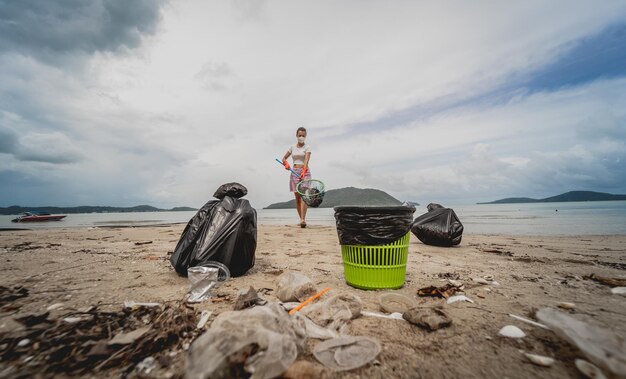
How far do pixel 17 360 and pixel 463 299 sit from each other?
8.43 feet

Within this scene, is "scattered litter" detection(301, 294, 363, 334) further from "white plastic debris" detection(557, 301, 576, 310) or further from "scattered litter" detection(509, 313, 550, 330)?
"white plastic debris" detection(557, 301, 576, 310)

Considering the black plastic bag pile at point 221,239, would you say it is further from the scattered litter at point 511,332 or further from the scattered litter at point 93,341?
the scattered litter at point 511,332

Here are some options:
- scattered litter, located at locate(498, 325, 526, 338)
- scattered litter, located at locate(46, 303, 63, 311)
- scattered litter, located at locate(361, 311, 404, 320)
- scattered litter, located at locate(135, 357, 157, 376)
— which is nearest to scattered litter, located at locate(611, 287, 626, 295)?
scattered litter, located at locate(498, 325, 526, 338)

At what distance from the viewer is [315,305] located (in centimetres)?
161

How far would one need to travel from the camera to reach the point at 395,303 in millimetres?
1850

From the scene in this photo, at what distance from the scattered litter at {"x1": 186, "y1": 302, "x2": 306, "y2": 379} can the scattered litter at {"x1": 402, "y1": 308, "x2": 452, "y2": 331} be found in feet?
2.29

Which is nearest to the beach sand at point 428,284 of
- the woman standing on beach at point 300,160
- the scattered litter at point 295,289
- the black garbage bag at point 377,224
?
the scattered litter at point 295,289

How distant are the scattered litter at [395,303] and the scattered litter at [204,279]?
1345 millimetres

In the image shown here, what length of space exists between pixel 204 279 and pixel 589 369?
7.61 feet

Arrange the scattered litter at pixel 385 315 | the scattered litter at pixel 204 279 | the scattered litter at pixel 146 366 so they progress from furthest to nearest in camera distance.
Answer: the scattered litter at pixel 204 279 < the scattered litter at pixel 385 315 < the scattered litter at pixel 146 366

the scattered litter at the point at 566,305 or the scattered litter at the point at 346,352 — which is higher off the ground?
the scattered litter at the point at 566,305

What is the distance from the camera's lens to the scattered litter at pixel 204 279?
1938 millimetres

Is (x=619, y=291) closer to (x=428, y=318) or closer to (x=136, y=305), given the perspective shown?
(x=428, y=318)

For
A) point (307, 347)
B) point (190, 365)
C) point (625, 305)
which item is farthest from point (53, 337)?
point (625, 305)
